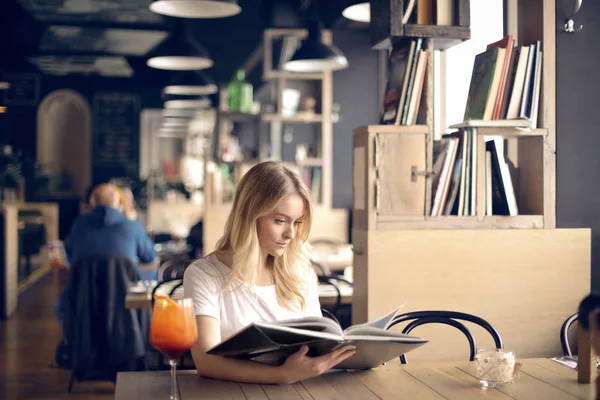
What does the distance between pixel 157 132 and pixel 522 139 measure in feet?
38.2

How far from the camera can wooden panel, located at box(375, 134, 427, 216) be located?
295 cm

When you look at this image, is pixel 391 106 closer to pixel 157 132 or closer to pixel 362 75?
pixel 362 75

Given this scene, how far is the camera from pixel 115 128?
13469 millimetres

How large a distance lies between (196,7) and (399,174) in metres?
2.05

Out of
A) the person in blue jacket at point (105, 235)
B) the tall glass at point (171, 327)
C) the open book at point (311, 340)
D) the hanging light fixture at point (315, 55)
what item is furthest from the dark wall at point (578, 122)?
the hanging light fixture at point (315, 55)

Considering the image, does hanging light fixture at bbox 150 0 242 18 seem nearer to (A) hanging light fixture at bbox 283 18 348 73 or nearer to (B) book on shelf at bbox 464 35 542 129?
(A) hanging light fixture at bbox 283 18 348 73

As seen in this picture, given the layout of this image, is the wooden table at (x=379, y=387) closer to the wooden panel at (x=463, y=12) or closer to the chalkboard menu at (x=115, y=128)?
the wooden panel at (x=463, y=12)

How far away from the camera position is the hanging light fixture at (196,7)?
4.32 m

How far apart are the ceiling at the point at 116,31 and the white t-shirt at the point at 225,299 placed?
4507 millimetres

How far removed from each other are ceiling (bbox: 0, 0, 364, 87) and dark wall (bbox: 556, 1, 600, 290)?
3.59 meters

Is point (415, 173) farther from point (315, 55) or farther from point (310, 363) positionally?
point (315, 55)

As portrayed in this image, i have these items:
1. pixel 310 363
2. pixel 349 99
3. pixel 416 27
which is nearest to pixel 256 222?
pixel 310 363

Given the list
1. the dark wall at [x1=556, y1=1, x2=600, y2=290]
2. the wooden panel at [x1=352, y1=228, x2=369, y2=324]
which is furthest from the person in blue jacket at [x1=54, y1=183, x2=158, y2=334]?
the dark wall at [x1=556, y1=1, x2=600, y2=290]

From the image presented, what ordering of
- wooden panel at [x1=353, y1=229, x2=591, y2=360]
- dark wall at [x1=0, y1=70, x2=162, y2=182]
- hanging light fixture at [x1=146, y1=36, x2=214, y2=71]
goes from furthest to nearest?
dark wall at [x1=0, y1=70, x2=162, y2=182] < hanging light fixture at [x1=146, y1=36, x2=214, y2=71] < wooden panel at [x1=353, y1=229, x2=591, y2=360]
